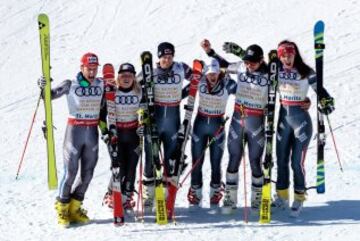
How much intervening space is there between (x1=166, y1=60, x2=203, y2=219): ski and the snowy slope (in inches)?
13.6

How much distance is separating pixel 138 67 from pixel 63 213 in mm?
7100

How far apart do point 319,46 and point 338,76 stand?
527 cm

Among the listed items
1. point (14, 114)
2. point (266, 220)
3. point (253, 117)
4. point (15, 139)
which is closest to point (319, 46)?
point (253, 117)

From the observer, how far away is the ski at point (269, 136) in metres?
8.37

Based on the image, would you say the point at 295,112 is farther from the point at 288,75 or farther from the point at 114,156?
the point at 114,156

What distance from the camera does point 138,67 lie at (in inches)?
603

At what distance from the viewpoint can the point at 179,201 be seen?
31.2ft

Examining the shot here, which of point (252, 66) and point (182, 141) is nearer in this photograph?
point (252, 66)

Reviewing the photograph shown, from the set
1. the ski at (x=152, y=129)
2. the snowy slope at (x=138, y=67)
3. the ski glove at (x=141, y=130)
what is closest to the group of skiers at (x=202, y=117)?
the ski glove at (x=141, y=130)

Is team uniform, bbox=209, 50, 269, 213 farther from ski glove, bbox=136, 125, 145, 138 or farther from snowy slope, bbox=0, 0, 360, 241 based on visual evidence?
ski glove, bbox=136, 125, 145, 138

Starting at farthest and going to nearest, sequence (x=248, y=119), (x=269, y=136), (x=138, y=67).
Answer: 1. (x=138, y=67)
2. (x=248, y=119)
3. (x=269, y=136)

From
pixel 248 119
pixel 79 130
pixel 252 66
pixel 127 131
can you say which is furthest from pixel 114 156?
pixel 252 66

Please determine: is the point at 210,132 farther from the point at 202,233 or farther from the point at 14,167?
the point at 14,167

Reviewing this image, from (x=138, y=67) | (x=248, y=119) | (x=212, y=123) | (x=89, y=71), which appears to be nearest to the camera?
(x=89, y=71)
